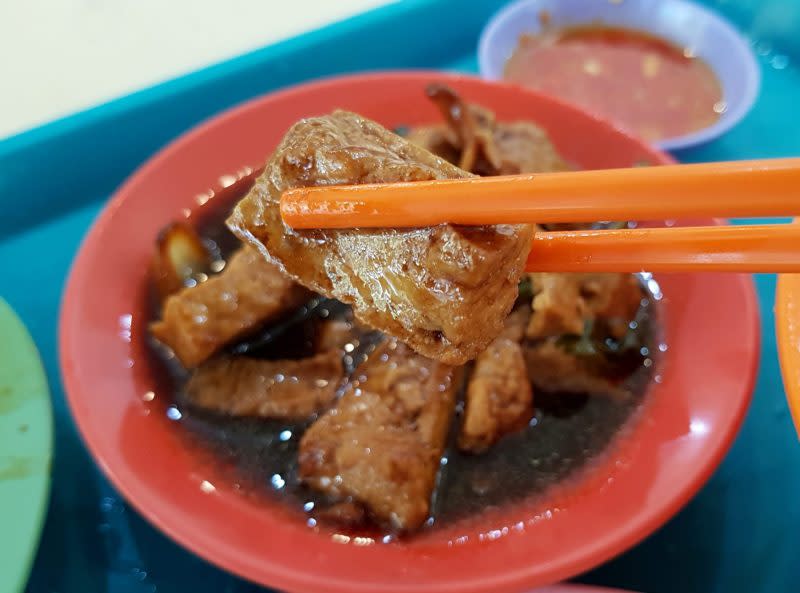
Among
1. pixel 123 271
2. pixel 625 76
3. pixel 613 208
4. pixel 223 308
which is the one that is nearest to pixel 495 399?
pixel 223 308

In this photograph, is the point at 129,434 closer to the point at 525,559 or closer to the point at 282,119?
the point at 525,559

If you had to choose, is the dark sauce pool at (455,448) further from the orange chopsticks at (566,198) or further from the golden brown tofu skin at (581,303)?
the orange chopsticks at (566,198)

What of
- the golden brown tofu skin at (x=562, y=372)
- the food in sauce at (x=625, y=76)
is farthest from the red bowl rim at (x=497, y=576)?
the food in sauce at (x=625, y=76)

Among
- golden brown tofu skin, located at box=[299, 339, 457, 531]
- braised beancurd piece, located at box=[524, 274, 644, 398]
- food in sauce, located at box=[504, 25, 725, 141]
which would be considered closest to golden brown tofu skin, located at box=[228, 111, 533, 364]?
golden brown tofu skin, located at box=[299, 339, 457, 531]

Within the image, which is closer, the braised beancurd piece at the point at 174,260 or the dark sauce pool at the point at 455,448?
the dark sauce pool at the point at 455,448

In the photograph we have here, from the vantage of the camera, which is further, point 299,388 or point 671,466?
point 299,388

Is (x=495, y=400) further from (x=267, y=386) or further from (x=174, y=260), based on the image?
(x=174, y=260)

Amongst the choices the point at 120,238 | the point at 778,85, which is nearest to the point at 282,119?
the point at 120,238
